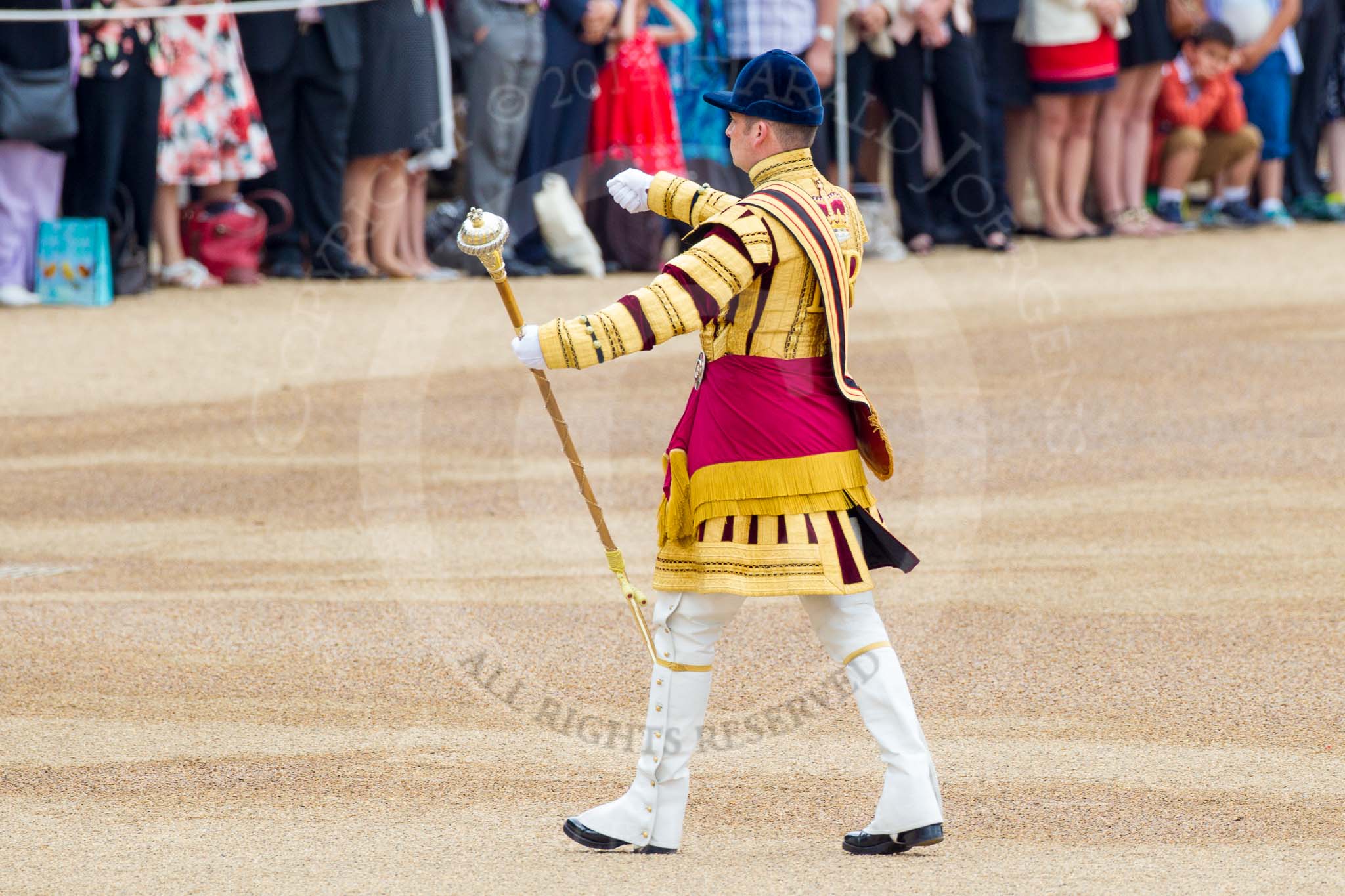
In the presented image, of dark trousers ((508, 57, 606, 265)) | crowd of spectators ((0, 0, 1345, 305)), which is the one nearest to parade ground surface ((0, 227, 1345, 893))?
crowd of spectators ((0, 0, 1345, 305))

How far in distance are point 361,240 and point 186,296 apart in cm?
109

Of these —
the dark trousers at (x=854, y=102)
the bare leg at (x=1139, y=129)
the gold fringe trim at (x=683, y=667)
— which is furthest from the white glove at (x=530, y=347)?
the bare leg at (x=1139, y=129)

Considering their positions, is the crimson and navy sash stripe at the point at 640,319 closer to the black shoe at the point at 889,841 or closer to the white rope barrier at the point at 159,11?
the black shoe at the point at 889,841

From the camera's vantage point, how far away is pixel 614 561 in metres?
4.27

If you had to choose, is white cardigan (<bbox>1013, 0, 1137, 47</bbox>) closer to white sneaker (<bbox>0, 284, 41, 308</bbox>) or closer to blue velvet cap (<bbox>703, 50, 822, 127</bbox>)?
white sneaker (<bbox>0, 284, 41, 308</bbox>)

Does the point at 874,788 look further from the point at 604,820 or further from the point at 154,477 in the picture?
the point at 154,477

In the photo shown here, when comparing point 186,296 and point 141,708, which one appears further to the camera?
point 186,296

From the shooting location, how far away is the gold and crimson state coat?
12.0 feet

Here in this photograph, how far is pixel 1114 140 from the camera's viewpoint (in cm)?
1323

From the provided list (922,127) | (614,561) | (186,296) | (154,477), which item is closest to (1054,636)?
(614,561)

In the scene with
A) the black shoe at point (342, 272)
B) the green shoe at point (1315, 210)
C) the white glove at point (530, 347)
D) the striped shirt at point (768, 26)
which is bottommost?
the green shoe at point (1315, 210)

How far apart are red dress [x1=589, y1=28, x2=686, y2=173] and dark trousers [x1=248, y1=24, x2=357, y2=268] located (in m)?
1.41

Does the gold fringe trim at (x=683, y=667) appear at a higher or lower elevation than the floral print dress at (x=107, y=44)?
lower

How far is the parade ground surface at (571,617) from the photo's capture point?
399 centimetres
